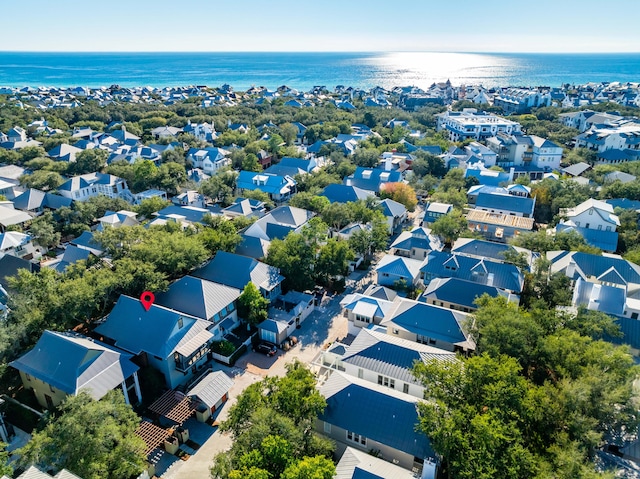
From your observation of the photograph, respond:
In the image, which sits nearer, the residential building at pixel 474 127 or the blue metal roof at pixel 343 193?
the blue metal roof at pixel 343 193

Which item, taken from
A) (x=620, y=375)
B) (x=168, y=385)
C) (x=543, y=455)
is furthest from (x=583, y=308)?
(x=168, y=385)

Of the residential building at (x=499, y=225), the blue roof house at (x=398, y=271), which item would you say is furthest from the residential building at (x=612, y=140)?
the blue roof house at (x=398, y=271)

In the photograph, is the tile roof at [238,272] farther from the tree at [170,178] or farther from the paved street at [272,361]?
the tree at [170,178]

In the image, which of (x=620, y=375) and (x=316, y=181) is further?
(x=316, y=181)

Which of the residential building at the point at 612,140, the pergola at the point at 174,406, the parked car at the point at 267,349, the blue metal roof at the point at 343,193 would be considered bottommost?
the parked car at the point at 267,349

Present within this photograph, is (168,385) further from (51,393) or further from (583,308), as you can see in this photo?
(583,308)

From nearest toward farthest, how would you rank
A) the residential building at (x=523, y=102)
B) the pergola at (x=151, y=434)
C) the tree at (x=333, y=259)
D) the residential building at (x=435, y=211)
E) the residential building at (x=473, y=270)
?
the pergola at (x=151, y=434) < the residential building at (x=473, y=270) < the tree at (x=333, y=259) < the residential building at (x=435, y=211) < the residential building at (x=523, y=102)
